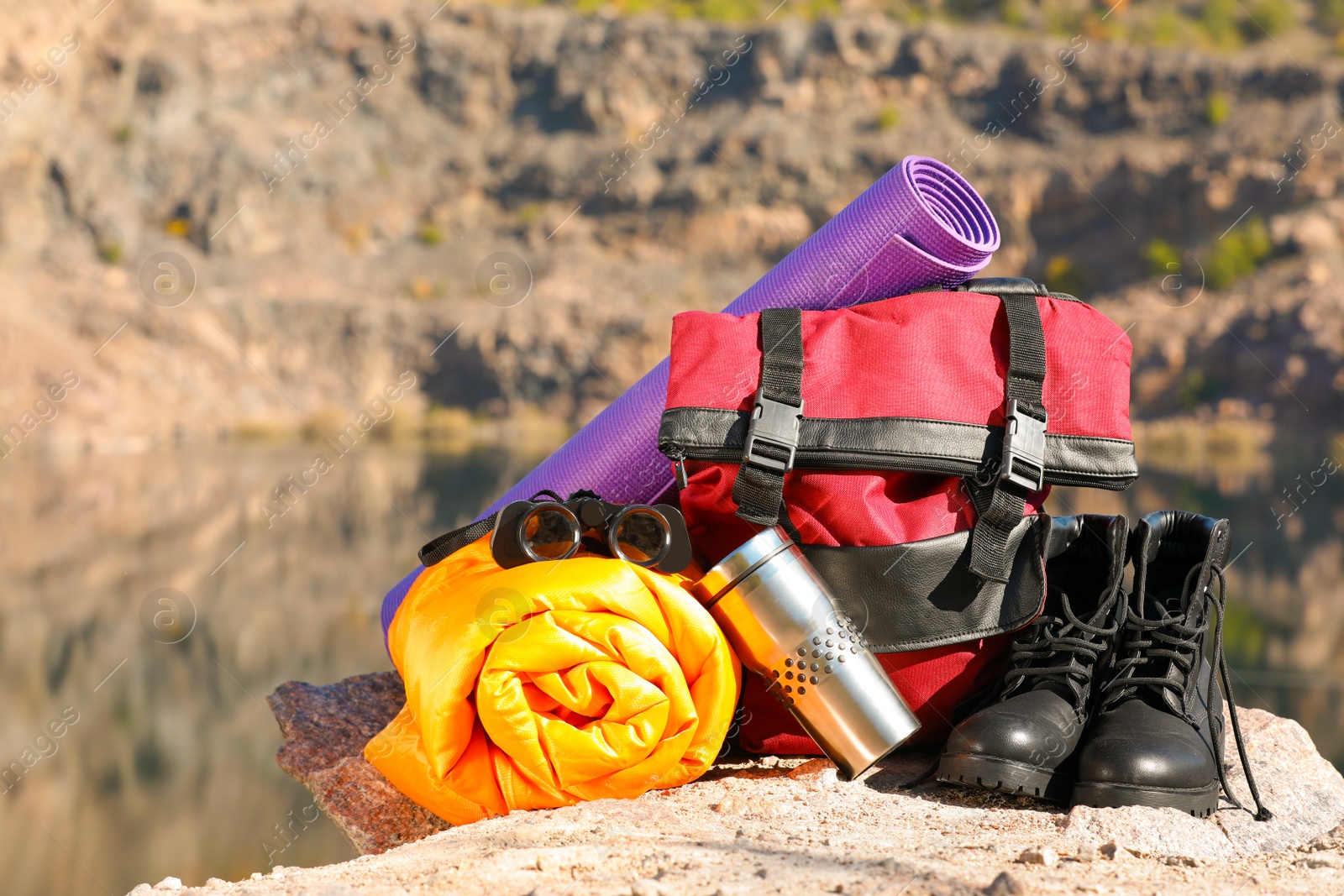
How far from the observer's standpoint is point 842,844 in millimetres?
1417

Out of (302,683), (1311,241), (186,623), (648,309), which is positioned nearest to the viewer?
(302,683)

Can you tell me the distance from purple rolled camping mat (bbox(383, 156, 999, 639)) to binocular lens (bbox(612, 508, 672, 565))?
16.8 inches

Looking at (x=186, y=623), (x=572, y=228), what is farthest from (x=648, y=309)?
(x=186, y=623)

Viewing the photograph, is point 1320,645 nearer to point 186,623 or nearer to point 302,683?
point 302,683

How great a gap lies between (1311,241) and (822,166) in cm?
873

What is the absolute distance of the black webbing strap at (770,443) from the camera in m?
1.70

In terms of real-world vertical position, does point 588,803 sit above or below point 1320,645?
above

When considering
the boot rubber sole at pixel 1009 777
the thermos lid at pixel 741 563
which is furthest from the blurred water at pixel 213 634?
the boot rubber sole at pixel 1009 777

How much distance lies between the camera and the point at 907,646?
5.73 feet

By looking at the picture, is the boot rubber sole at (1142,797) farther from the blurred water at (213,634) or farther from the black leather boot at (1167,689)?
the blurred water at (213,634)

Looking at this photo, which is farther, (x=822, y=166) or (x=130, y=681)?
(x=822, y=166)

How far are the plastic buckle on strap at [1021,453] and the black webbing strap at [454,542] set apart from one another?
0.90 m

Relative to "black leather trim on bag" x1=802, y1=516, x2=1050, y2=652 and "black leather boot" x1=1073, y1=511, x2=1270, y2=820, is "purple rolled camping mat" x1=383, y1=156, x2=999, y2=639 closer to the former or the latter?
"black leather trim on bag" x1=802, y1=516, x2=1050, y2=652

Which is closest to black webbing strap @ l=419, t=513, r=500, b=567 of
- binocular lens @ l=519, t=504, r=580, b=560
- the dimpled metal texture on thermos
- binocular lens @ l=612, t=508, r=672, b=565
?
binocular lens @ l=519, t=504, r=580, b=560
